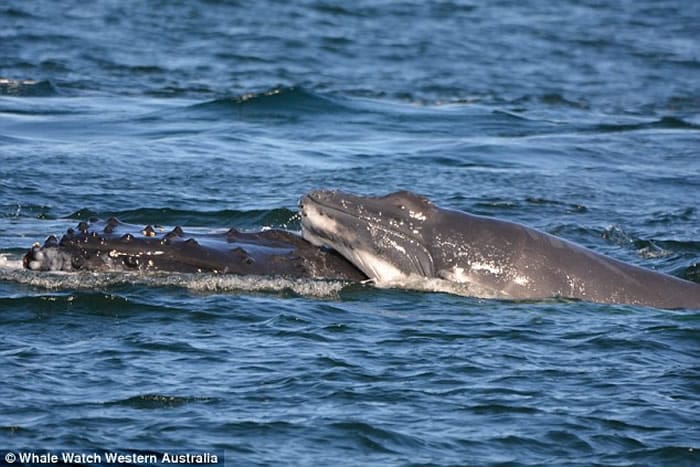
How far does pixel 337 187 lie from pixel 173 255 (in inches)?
259

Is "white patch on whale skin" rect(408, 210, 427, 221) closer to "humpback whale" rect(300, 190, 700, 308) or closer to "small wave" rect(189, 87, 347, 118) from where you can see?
"humpback whale" rect(300, 190, 700, 308)

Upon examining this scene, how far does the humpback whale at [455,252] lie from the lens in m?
12.2

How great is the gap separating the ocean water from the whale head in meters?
0.24

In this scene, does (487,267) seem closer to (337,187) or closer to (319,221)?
(319,221)

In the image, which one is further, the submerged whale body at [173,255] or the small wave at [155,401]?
the submerged whale body at [173,255]

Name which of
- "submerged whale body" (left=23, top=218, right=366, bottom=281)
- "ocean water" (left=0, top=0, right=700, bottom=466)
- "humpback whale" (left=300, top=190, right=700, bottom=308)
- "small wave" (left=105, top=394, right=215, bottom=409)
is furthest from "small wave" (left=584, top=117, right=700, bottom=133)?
"small wave" (left=105, top=394, right=215, bottom=409)

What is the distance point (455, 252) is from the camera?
12250mm

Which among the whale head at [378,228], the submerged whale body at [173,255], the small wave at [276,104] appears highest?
the whale head at [378,228]

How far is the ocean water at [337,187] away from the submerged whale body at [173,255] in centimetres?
13

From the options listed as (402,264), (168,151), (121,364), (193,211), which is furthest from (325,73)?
(121,364)

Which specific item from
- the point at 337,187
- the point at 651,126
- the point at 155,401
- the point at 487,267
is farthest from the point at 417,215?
the point at 651,126

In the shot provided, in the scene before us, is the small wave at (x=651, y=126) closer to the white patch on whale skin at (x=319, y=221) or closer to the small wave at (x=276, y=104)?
the small wave at (x=276, y=104)

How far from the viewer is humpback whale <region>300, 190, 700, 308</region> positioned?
12.2 metres

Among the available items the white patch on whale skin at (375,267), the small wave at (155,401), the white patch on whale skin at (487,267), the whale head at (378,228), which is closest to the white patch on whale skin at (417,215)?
the whale head at (378,228)
